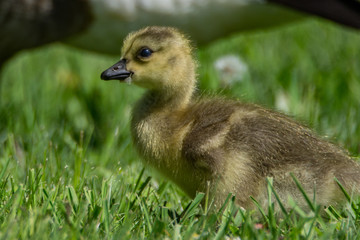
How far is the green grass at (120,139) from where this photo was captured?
192 cm

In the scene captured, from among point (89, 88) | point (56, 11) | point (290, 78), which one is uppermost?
point (56, 11)

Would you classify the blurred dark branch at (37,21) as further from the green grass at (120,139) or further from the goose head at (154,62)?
the goose head at (154,62)

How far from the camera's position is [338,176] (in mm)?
2100

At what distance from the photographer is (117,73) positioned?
7.16 feet

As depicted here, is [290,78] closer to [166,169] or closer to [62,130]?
[62,130]

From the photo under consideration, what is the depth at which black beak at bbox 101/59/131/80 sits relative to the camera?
2165mm

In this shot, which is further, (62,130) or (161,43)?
(62,130)

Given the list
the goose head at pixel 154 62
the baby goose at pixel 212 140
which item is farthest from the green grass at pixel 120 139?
the goose head at pixel 154 62

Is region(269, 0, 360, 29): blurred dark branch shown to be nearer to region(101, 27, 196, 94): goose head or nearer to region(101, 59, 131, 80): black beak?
region(101, 27, 196, 94): goose head

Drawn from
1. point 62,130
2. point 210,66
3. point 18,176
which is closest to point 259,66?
point 210,66

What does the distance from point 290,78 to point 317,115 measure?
0.71m

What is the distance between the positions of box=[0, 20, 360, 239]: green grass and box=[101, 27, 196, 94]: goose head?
1.10ft

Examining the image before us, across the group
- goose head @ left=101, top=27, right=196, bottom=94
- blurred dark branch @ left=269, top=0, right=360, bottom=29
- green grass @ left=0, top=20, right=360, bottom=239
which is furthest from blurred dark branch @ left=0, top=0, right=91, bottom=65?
goose head @ left=101, top=27, right=196, bottom=94

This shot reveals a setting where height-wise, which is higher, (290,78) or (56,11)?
(56,11)
